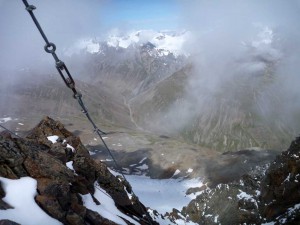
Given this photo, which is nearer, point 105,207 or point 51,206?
point 51,206

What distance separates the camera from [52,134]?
1982 inches

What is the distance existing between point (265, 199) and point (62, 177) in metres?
44.7

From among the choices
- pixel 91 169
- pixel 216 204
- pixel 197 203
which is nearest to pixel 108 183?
pixel 91 169

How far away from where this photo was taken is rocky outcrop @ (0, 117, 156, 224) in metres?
27.4

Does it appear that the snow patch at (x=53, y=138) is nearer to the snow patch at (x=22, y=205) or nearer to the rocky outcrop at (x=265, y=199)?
the snow patch at (x=22, y=205)

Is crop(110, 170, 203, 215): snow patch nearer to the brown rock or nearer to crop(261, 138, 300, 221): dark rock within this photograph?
crop(261, 138, 300, 221): dark rock

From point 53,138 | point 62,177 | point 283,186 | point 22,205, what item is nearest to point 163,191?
point 283,186

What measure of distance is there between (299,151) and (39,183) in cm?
4547

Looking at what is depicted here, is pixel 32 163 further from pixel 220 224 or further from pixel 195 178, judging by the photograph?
pixel 195 178

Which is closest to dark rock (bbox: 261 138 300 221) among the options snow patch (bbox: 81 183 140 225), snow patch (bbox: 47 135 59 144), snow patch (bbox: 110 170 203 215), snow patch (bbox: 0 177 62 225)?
snow patch (bbox: 81 183 140 225)

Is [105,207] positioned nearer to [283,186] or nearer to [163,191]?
[283,186]

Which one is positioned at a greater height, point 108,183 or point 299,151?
point 299,151

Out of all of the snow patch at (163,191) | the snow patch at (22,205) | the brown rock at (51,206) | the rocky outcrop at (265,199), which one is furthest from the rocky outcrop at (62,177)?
the snow patch at (163,191)

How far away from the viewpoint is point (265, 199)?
6656 centimetres
